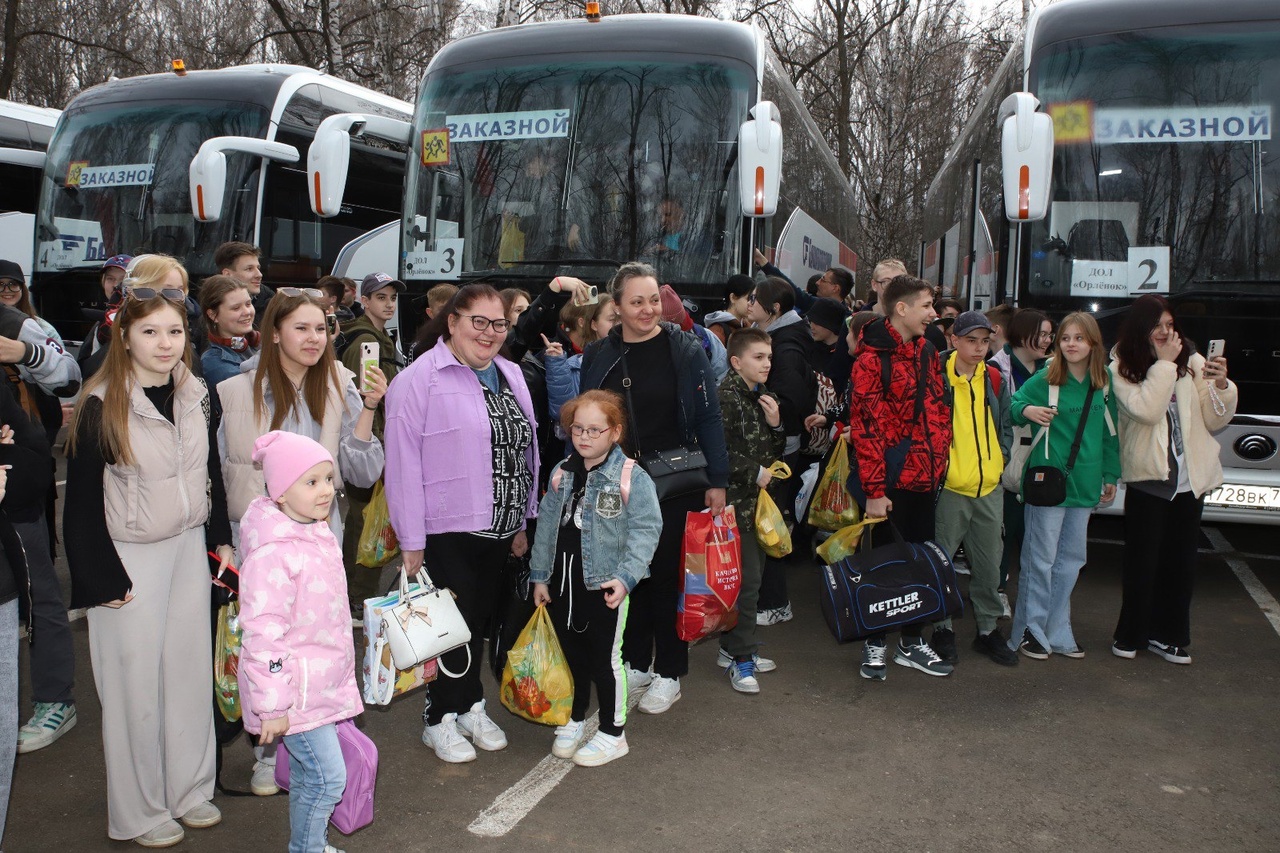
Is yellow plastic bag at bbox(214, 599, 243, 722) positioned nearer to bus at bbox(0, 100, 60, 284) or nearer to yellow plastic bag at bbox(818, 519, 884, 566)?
yellow plastic bag at bbox(818, 519, 884, 566)

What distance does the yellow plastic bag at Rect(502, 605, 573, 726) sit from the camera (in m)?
4.29

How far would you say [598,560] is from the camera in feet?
13.9

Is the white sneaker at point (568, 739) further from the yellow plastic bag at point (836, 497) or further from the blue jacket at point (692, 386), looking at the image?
the yellow plastic bag at point (836, 497)

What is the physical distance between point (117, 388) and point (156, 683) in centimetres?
98

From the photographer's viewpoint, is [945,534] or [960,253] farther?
[960,253]

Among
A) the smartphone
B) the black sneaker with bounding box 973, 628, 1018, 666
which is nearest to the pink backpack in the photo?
the smartphone

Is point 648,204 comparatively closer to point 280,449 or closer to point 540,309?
point 540,309

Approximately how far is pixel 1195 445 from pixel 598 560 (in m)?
3.14

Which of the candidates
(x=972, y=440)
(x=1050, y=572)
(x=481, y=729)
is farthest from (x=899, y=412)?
→ (x=481, y=729)

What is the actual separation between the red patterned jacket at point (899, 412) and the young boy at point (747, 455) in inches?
17.4

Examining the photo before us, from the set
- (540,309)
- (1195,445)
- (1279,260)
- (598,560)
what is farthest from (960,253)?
(598,560)

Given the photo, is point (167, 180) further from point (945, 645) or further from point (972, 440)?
point (945, 645)

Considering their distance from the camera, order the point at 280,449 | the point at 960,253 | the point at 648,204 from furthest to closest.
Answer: the point at 960,253 → the point at 648,204 → the point at 280,449

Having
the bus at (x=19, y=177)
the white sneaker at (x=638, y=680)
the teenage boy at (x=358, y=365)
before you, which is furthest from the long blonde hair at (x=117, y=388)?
the bus at (x=19, y=177)
